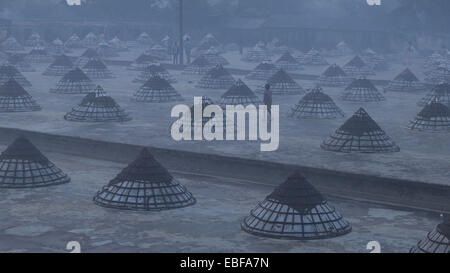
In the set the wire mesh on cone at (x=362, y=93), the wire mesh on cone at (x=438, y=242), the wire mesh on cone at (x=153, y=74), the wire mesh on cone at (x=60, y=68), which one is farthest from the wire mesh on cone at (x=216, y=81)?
the wire mesh on cone at (x=438, y=242)

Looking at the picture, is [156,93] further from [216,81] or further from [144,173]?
[144,173]

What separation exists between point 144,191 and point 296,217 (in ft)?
14.2

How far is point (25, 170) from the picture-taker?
2627cm

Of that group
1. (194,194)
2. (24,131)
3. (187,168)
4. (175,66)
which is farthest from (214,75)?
(194,194)

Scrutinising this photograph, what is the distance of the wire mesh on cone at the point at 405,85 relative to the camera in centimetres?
5100

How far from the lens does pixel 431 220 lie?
22922 millimetres

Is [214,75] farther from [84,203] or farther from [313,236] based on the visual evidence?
[313,236]

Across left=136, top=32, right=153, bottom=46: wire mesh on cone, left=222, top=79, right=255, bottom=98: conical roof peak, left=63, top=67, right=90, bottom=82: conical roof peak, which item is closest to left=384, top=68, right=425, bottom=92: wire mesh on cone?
left=222, top=79, right=255, bottom=98: conical roof peak

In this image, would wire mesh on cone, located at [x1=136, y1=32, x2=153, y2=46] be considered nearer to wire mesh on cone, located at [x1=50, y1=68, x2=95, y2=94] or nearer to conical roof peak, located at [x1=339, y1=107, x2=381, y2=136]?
wire mesh on cone, located at [x1=50, y1=68, x2=95, y2=94]

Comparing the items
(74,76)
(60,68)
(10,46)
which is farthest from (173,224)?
(10,46)

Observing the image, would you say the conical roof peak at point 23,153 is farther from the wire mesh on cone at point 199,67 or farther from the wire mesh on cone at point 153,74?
the wire mesh on cone at point 199,67

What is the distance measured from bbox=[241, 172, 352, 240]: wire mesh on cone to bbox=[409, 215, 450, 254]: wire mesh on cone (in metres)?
2.34

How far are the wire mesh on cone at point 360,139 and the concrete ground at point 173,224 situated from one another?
15.5 ft

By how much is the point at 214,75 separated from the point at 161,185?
2802 centimetres
